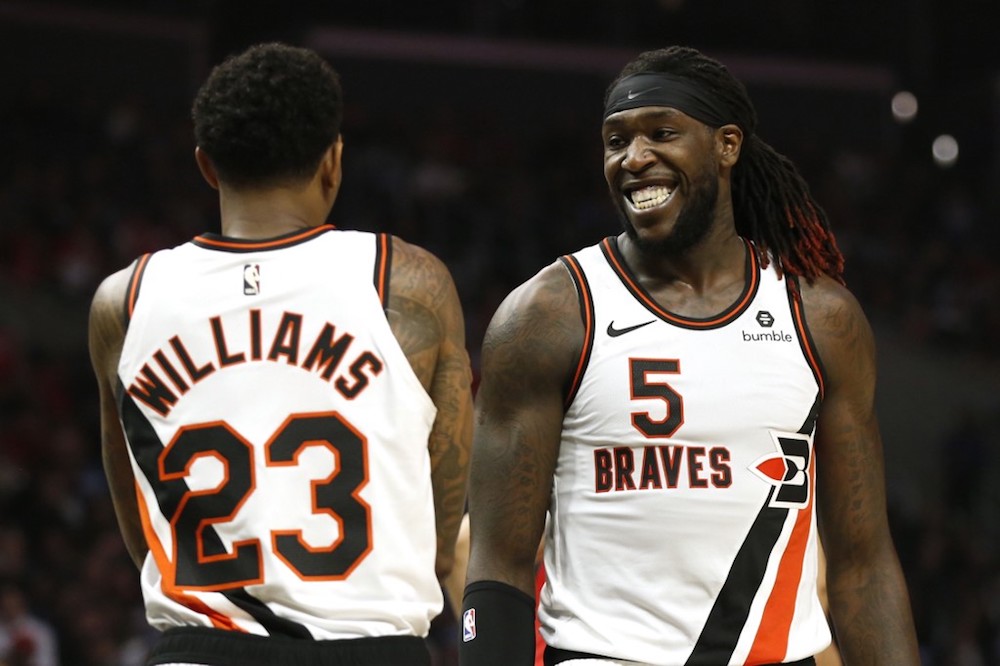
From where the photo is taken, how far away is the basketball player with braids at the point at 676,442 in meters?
3.31

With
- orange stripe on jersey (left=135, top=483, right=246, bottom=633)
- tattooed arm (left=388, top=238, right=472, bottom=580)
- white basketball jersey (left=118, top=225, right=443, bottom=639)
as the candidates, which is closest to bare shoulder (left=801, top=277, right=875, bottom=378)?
tattooed arm (left=388, top=238, right=472, bottom=580)

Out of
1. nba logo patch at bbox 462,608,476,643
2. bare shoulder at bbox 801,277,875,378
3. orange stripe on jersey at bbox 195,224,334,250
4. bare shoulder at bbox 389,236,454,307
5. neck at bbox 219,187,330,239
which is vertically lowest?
nba logo patch at bbox 462,608,476,643

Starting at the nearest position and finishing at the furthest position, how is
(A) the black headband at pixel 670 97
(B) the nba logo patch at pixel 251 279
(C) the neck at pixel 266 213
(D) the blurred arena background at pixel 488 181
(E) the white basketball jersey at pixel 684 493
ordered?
1. (B) the nba logo patch at pixel 251 279
2. (C) the neck at pixel 266 213
3. (E) the white basketball jersey at pixel 684 493
4. (A) the black headband at pixel 670 97
5. (D) the blurred arena background at pixel 488 181

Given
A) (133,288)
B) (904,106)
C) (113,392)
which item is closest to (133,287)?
(133,288)

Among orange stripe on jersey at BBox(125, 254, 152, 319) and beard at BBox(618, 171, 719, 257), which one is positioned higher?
beard at BBox(618, 171, 719, 257)

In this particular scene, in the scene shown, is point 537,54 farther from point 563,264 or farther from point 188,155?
point 563,264

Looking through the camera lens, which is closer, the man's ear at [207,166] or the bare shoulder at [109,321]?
the bare shoulder at [109,321]

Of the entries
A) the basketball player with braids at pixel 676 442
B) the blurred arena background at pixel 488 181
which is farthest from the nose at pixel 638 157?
the blurred arena background at pixel 488 181

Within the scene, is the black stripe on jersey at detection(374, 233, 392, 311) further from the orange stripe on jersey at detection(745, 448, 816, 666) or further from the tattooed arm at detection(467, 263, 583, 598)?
the orange stripe on jersey at detection(745, 448, 816, 666)

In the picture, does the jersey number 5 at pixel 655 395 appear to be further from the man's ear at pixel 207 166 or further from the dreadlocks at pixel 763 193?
the man's ear at pixel 207 166

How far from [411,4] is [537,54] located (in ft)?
6.43

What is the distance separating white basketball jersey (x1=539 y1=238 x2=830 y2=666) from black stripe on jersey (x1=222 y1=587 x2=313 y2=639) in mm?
685

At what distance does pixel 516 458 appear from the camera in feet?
11.1

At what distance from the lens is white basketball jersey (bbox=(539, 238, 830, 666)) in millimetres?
3297
